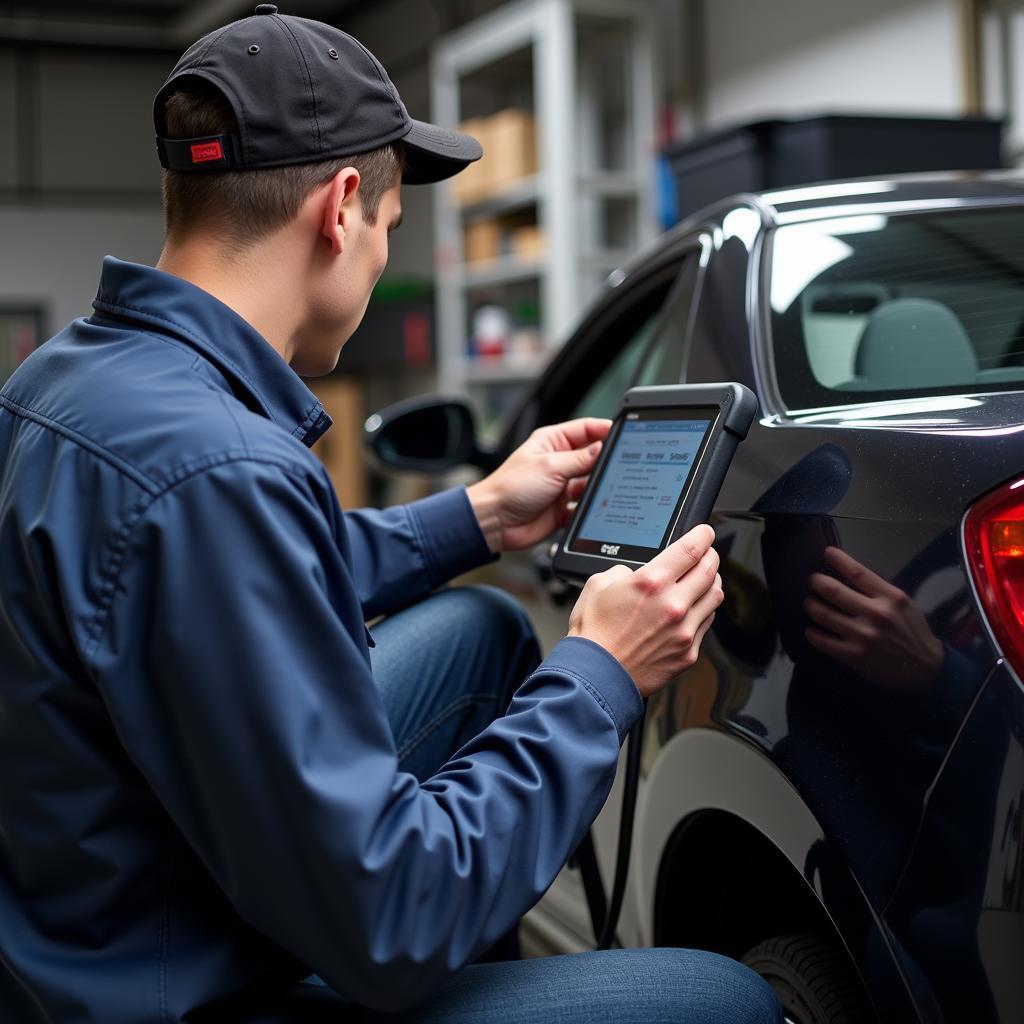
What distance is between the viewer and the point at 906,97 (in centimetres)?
459

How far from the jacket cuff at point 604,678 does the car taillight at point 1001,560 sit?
27cm

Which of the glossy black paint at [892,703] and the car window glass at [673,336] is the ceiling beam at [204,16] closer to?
the car window glass at [673,336]

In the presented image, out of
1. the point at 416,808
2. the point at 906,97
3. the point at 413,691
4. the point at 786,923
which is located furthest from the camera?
the point at 906,97

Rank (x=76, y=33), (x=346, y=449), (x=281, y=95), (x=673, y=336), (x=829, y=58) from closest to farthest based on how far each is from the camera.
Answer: (x=281, y=95)
(x=673, y=336)
(x=829, y=58)
(x=346, y=449)
(x=76, y=33)

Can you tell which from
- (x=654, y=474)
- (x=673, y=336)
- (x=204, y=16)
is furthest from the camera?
(x=204, y=16)

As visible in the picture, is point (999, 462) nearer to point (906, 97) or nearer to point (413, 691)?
point (413, 691)

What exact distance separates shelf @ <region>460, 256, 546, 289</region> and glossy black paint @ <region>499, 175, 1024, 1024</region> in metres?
4.85

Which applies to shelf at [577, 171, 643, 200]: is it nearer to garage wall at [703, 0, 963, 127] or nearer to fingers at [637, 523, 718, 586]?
garage wall at [703, 0, 963, 127]

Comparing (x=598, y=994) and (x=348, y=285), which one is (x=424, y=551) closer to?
(x=348, y=285)

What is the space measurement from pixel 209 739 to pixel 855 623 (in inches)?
18.9

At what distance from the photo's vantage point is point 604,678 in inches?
38.4

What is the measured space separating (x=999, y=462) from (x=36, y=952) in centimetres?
76

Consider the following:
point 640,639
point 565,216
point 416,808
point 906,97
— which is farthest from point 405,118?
point 565,216

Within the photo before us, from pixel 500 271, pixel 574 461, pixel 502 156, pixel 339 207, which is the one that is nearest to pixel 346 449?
pixel 500 271
